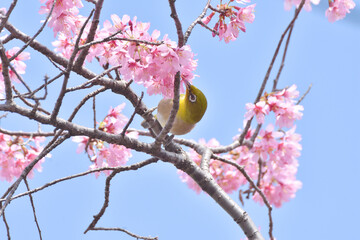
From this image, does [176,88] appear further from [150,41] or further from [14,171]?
[14,171]

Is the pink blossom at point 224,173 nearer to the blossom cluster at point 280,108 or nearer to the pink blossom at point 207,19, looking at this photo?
the blossom cluster at point 280,108

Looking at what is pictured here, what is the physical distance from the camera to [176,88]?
2402 millimetres

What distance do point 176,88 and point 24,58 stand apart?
177cm

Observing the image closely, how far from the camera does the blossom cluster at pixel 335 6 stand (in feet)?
12.0

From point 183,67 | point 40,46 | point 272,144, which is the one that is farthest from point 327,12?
point 40,46

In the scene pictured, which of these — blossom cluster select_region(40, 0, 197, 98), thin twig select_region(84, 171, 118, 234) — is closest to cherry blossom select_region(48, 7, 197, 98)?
blossom cluster select_region(40, 0, 197, 98)

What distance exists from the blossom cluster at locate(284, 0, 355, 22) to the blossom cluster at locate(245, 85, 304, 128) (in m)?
0.72

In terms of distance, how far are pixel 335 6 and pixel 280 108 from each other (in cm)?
104

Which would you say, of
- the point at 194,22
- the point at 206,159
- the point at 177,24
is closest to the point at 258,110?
the point at 206,159

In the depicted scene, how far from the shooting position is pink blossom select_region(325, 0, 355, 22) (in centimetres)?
365

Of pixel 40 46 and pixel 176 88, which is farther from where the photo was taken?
pixel 40 46

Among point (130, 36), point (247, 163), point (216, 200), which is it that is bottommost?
point (216, 200)

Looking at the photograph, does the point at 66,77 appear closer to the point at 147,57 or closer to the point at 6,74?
the point at 6,74

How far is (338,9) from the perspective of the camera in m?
3.69
